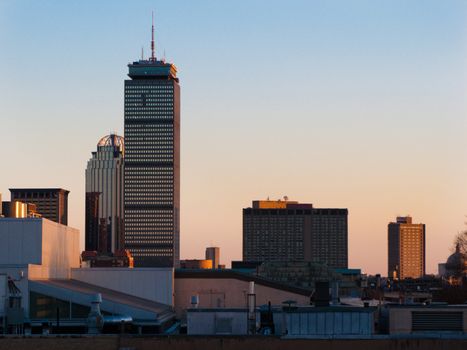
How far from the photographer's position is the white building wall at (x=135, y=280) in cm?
14038

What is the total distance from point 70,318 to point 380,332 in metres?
38.4

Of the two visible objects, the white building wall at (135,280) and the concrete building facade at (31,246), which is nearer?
the concrete building facade at (31,246)

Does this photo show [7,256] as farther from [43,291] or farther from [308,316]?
[308,316]

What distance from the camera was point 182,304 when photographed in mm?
146750

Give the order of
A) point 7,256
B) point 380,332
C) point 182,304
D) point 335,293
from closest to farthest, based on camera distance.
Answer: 1. point 380,332
2. point 335,293
3. point 7,256
4. point 182,304

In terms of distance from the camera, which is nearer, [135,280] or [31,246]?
[31,246]

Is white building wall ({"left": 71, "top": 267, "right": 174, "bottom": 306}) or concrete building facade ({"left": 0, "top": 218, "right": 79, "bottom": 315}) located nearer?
concrete building facade ({"left": 0, "top": 218, "right": 79, "bottom": 315})

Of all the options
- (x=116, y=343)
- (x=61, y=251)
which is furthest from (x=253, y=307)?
(x=61, y=251)

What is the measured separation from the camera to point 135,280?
141 metres

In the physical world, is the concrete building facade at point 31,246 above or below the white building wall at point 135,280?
above

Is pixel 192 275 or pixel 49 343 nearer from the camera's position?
pixel 49 343

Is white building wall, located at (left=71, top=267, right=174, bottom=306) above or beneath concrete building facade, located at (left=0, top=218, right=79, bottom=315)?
beneath

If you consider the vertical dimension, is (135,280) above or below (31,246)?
below

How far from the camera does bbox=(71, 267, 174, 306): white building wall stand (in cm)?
14038
